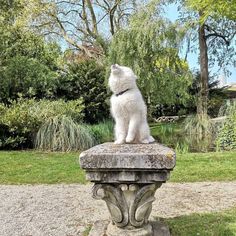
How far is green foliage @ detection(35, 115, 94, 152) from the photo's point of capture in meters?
10.8

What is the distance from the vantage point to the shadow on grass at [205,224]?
14.6 ft

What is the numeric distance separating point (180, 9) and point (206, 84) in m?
3.20

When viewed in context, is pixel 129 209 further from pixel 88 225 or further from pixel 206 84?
pixel 206 84

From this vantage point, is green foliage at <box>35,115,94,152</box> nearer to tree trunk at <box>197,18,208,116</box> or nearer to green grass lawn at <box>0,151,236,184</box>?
green grass lawn at <box>0,151,236,184</box>

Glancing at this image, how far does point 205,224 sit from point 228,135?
7.33m

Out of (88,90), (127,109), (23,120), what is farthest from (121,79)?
(88,90)

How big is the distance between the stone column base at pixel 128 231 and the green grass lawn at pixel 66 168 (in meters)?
2.64

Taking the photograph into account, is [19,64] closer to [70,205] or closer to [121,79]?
[70,205]

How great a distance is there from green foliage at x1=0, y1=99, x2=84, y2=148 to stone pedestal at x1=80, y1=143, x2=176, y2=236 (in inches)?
285

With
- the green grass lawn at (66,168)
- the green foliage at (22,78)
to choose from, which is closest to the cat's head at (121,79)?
the green grass lawn at (66,168)

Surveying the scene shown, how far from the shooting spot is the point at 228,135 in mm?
11727

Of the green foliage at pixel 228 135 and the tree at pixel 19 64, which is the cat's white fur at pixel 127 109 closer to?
the green foliage at pixel 228 135

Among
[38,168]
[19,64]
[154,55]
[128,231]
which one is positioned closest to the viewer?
[128,231]

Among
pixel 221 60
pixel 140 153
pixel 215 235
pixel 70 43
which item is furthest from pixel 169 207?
pixel 70 43
